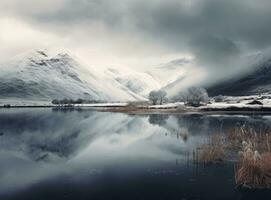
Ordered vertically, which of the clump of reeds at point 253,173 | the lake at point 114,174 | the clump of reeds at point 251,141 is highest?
the clump of reeds at point 251,141

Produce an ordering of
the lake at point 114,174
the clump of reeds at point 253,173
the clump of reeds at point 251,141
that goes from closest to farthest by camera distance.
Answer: the lake at point 114,174, the clump of reeds at point 253,173, the clump of reeds at point 251,141

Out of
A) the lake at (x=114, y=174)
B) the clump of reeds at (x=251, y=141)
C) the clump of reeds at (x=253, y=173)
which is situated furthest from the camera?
the clump of reeds at (x=251, y=141)

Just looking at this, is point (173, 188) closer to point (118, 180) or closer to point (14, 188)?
point (118, 180)

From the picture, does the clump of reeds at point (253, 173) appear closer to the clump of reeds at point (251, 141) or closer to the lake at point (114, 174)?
the lake at point (114, 174)

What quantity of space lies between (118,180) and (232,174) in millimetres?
11287

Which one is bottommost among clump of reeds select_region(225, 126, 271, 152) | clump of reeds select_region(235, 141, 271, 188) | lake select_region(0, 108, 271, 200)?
lake select_region(0, 108, 271, 200)

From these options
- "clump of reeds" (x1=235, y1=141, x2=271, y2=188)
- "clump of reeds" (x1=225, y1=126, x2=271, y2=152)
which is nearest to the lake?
"clump of reeds" (x1=235, y1=141, x2=271, y2=188)

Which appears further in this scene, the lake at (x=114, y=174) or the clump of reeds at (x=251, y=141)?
the clump of reeds at (x=251, y=141)

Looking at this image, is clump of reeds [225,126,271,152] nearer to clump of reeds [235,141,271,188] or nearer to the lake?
the lake

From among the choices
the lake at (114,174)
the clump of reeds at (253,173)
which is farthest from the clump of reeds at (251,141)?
the clump of reeds at (253,173)

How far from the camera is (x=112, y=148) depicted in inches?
2163

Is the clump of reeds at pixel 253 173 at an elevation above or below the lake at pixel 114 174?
above

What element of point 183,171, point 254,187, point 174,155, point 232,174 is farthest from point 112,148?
point 254,187

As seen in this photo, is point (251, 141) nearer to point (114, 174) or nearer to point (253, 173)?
point (253, 173)
